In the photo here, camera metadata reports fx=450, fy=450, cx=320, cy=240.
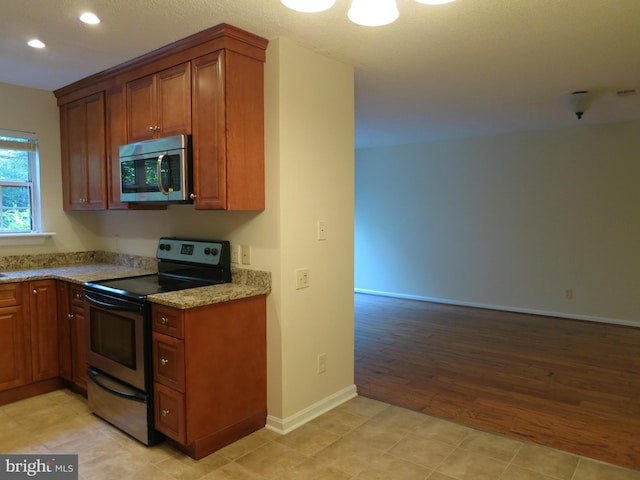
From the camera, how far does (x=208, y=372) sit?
2477 millimetres

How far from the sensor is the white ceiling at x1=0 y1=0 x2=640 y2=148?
2213 mm

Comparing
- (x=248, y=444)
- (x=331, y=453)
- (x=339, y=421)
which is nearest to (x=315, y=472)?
(x=331, y=453)

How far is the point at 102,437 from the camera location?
269 cm

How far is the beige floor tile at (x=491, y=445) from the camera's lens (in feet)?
8.22

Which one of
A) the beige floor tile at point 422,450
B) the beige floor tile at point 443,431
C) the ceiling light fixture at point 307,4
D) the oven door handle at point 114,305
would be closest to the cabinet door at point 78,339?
the oven door handle at point 114,305

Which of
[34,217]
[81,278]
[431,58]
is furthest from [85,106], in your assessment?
[431,58]

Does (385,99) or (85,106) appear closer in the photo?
(85,106)

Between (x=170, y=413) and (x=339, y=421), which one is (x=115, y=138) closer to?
(x=170, y=413)

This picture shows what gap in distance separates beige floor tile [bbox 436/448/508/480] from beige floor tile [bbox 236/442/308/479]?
768mm

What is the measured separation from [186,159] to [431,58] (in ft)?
5.52

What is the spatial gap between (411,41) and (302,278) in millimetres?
1551

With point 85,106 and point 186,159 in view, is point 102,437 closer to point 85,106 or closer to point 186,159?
point 186,159

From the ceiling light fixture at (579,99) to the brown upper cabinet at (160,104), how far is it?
3.13 meters

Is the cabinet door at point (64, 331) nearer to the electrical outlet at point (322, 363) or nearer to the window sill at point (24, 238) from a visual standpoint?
the window sill at point (24, 238)
